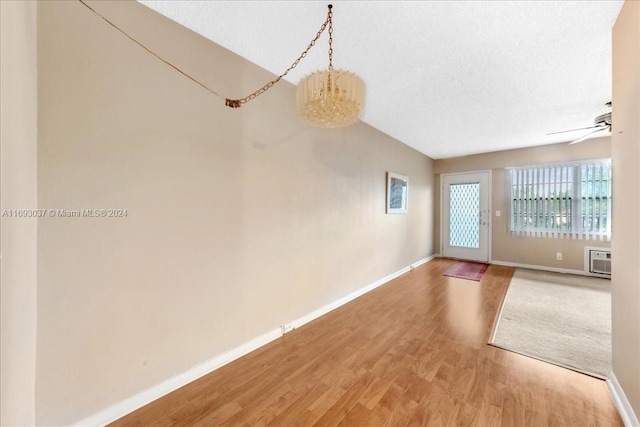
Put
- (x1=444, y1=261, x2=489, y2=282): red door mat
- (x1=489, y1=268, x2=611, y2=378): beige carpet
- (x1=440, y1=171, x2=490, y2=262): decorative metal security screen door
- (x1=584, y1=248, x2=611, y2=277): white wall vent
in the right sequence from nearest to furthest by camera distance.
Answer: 1. (x1=489, y1=268, x2=611, y2=378): beige carpet
2. (x1=584, y1=248, x2=611, y2=277): white wall vent
3. (x1=444, y1=261, x2=489, y2=282): red door mat
4. (x1=440, y1=171, x2=490, y2=262): decorative metal security screen door

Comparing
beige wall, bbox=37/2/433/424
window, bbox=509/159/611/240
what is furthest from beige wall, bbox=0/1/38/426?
window, bbox=509/159/611/240

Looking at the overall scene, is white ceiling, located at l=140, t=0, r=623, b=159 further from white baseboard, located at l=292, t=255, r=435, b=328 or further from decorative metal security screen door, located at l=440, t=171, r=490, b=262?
decorative metal security screen door, located at l=440, t=171, r=490, b=262

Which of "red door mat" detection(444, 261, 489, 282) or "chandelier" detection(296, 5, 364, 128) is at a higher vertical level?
"chandelier" detection(296, 5, 364, 128)

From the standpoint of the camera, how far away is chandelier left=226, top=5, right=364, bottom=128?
134 cm

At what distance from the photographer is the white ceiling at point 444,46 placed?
4.87ft

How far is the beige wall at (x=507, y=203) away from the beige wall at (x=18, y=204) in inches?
247

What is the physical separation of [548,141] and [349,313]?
4.67 m

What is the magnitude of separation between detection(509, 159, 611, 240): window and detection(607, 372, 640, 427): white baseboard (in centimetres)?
384

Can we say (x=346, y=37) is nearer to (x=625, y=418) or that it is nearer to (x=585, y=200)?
(x=625, y=418)

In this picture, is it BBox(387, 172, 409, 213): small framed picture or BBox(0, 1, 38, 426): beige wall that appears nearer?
BBox(0, 1, 38, 426): beige wall

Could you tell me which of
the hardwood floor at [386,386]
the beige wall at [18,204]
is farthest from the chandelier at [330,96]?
the hardwood floor at [386,386]

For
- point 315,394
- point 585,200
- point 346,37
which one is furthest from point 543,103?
point 315,394

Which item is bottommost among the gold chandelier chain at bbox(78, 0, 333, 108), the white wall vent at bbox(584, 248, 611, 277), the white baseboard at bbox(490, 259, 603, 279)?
the white baseboard at bbox(490, 259, 603, 279)

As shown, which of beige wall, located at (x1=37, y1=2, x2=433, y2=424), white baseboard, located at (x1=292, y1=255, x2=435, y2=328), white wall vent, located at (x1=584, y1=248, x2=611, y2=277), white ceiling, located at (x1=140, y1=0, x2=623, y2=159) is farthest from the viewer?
white wall vent, located at (x1=584, y1=248, x2=611, y2=277)
